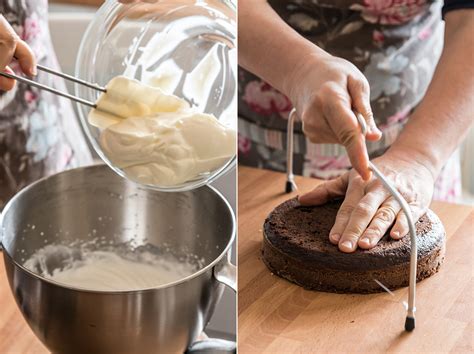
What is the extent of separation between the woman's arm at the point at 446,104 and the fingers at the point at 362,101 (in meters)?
0.14

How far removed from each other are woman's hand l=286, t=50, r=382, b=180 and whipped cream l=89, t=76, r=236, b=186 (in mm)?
39

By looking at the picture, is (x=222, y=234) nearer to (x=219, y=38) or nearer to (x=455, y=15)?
(x=219, y=38)

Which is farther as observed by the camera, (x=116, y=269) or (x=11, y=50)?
(x=116, y=269)

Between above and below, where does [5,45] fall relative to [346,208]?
above

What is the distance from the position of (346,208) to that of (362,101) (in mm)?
125

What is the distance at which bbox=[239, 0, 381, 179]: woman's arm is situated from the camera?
0.32 meters

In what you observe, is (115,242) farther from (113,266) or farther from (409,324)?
(409,324)

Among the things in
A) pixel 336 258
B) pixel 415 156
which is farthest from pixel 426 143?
pixel 336 258

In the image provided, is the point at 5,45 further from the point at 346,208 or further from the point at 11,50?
the point at 346,208

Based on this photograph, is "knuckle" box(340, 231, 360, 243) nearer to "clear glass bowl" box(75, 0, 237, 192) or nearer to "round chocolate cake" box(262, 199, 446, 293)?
"round chocolate cake" box(262, 199, 446, 293)

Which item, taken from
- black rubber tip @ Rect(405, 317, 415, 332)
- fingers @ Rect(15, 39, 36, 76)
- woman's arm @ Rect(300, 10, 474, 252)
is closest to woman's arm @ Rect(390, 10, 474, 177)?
woman's arm @ Rect(300, 10, 474, 252)

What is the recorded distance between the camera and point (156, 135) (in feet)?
0.98

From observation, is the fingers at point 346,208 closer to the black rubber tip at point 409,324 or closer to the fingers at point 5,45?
the black rubber tip at point 409,324

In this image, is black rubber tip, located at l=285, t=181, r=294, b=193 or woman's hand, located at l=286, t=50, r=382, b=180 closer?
woman's hand, located at l=286, t=50, r=382, b=180
